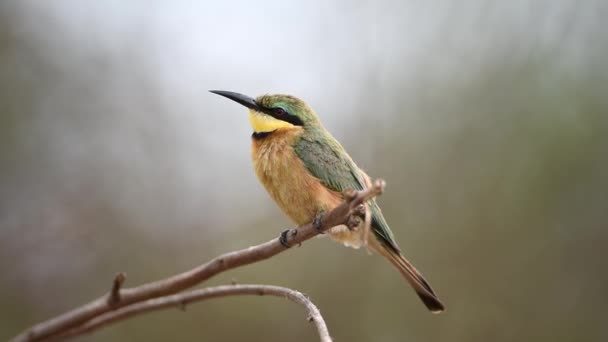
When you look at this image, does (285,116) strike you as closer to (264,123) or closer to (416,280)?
(264,123)

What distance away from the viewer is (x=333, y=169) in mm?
2768

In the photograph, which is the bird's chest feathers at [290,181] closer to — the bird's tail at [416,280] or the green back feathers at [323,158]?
the green back feathers at [323,158]

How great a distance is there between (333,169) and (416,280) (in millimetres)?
595

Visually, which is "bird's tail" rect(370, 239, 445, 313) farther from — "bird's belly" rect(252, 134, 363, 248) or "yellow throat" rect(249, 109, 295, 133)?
"yellow throat" rect(249, 109, 295, 133)

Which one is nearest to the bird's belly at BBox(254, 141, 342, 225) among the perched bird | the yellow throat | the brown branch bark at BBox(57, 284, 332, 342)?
the perched bird

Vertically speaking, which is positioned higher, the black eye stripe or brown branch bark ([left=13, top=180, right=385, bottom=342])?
the black eye stripe

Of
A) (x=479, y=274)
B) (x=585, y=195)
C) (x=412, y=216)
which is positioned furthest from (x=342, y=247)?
(x=585, y=195)

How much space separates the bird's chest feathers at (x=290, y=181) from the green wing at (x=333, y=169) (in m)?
0.03

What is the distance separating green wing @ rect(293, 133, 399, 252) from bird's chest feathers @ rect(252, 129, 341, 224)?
0.10ft

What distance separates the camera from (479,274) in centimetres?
389

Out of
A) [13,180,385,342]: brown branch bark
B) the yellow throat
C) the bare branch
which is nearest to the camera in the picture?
[13,180,385,342]: brown branch bark

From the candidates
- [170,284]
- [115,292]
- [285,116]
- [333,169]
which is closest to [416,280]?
[333,169]

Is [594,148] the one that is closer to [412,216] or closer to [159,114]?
[412,216]

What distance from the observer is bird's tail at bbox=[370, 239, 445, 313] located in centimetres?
262
